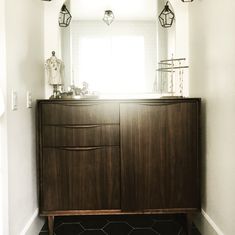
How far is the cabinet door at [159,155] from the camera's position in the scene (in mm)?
2051

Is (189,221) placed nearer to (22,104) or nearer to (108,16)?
(22,104)

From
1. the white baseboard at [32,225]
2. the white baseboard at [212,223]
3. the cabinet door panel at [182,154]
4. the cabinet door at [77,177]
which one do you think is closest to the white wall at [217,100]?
the white baseboard at [212,223]

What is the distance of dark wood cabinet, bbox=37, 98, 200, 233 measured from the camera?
6.72 feet

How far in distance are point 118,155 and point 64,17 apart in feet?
4.37

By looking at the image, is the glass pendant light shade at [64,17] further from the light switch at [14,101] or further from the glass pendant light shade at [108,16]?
the light switch at [14,101]

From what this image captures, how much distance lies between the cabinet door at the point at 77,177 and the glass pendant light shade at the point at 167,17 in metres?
1.23

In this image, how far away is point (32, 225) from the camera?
2.01 metres

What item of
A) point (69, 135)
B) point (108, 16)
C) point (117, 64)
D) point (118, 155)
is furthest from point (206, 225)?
point (108, 16)

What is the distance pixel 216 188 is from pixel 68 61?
1.59 meters

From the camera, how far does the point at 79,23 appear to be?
254cm

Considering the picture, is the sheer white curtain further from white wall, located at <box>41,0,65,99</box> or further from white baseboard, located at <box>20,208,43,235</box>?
white baseboard, located at <box>20,208,43,235</box>

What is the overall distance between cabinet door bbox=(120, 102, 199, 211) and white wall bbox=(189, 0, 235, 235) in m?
0.12

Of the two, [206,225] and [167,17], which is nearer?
[206,225]

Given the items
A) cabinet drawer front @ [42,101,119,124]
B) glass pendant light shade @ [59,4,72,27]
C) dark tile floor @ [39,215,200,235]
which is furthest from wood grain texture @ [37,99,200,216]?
glass pendant light shade @ [59,4,72,27]
